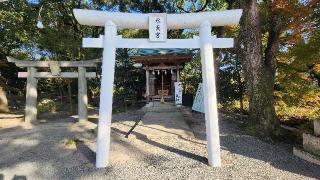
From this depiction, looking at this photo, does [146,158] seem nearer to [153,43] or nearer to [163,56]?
[153,43]

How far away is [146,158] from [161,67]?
1339 centimetres

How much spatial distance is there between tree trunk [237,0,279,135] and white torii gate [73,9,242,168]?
3.02m

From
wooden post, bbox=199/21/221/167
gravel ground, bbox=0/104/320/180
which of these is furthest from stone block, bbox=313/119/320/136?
wooden post, bbox=199/21/221/167

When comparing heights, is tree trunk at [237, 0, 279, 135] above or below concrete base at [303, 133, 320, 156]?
above

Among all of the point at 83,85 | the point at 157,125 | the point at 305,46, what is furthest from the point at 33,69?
the point at 305,46

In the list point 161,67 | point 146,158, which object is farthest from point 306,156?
point 161,67

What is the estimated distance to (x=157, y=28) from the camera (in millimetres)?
7070

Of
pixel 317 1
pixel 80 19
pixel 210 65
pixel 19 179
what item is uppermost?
pixel 317 1

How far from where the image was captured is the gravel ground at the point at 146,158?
645 centimetres

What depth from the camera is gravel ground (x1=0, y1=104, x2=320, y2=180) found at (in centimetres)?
645

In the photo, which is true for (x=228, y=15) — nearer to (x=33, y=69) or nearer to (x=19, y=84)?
(x=33, y=69)

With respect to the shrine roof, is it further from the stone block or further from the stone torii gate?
the stone block

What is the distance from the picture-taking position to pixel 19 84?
91.5 feet

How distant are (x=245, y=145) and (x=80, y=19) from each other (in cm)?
509
